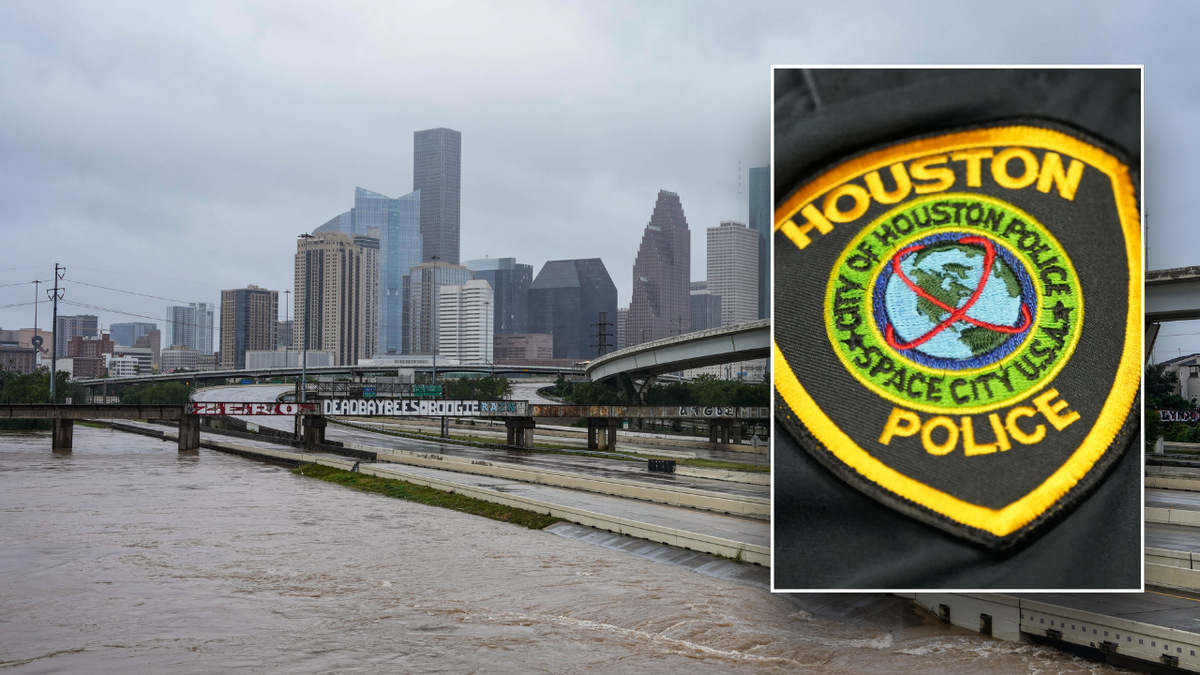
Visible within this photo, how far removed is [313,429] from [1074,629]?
7075 cm

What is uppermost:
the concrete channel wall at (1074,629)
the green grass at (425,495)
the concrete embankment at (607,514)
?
the concrete channel wall at (1074,629)

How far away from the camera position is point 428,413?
238 ft

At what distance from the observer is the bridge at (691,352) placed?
225ft

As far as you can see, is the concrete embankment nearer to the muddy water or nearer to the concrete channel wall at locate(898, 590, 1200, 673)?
the muddy water

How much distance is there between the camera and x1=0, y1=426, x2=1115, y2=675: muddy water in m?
18.4

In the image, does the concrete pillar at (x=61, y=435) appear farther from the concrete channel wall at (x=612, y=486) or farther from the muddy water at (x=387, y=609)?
the muddy water at (x=387, y=609)

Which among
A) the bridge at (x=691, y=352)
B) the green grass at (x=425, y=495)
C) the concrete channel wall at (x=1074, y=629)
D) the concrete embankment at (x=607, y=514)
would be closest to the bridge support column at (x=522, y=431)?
the bridge at (x=691, y=352)

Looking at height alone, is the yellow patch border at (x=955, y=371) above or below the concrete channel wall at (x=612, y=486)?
above

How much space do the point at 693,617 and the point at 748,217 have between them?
1102 cm

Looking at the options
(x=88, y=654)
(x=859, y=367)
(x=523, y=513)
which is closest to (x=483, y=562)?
(x=523, y=513)

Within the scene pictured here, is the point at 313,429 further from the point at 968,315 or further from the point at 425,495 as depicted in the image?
the point at 968,315

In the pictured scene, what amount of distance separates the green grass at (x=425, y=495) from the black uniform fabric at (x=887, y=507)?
24.8 metres

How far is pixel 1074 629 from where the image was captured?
16.6 metres

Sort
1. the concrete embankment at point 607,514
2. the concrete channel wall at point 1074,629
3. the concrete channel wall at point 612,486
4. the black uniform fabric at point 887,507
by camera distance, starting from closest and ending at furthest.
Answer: the black uniform fabric at point 887,507 → the concrete channel wall at point 1074,629 → the concrete embankment at point 607,514 → the concrete channel wall at point 612,486
